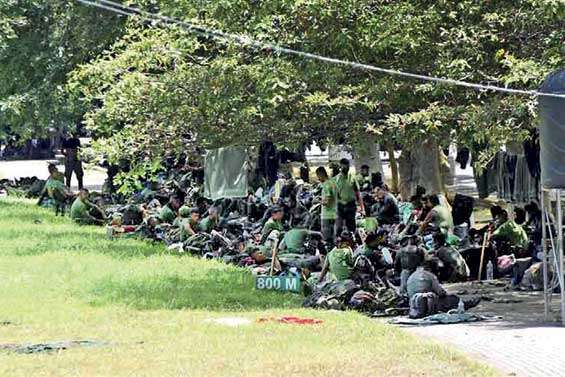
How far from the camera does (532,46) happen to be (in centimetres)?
1795

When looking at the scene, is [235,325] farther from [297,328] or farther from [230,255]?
[230,255]

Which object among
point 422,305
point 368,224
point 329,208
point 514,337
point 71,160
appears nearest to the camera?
point 514,337

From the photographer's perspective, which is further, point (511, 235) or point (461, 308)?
point (511, 235)

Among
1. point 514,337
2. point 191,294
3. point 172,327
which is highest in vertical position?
point 191,294

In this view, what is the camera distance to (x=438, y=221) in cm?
2506

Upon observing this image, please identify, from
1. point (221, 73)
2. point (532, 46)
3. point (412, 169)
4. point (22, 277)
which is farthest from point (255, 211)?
point (532, 46)

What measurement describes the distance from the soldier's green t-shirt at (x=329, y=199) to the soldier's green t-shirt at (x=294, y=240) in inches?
46.2

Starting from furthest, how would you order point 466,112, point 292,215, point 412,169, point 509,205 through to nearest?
1. point 412,169
2. point 509,205
3. point 292,215
4. point 466,112

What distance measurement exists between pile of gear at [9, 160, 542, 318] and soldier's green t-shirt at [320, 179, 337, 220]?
18 millimetres

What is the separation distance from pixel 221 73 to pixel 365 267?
362 centimetres

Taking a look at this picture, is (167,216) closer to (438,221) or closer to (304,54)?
(438,221)

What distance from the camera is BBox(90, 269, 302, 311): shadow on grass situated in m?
19.0

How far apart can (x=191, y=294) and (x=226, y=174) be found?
8.68 meters

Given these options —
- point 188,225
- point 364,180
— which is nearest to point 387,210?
point 188,225
